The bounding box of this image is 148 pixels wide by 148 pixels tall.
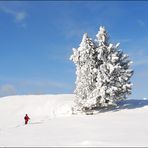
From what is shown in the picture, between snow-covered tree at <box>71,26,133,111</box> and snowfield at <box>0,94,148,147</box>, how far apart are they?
73.8 inches

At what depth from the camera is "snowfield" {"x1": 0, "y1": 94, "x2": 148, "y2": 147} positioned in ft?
89.1

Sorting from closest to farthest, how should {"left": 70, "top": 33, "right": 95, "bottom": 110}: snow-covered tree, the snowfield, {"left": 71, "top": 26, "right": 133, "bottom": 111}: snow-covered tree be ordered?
1. the snowfield
2. {"left": 71, "top": 26, "right": 133, "bottom": 111}: snow-covered tree
3. {"left": 70, "top": 33, "right": 95, "bottom": 110}: snow-covered tree

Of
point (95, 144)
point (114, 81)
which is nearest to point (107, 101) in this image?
point (114, 81)

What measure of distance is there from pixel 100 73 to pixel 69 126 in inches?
525

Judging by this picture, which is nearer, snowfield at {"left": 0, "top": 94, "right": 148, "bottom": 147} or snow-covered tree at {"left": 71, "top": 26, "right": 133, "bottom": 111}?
snowfield at {"left": 0, "top": 94, "right": 148, "bottom": 147}

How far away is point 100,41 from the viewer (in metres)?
50.0

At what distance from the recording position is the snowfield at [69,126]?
89.1ft

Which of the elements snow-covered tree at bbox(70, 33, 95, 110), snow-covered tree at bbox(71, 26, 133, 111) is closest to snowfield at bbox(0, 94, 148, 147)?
snow-covered tree at bbox(71, 26, 133, 111)

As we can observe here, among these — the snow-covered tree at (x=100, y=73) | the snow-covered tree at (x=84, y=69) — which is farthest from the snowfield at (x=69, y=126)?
the snow-covered tree at (x=84, y=69)

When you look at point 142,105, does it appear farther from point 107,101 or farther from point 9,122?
point 9,122

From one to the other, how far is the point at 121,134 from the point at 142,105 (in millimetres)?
22931

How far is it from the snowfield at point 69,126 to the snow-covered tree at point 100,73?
1.88 meters

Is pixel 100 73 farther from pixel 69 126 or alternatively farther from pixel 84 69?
pixel 69 126

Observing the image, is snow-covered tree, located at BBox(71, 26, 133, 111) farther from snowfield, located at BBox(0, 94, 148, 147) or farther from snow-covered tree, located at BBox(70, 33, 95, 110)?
snowfield, located at BBox(0, 94, 148, 147)
